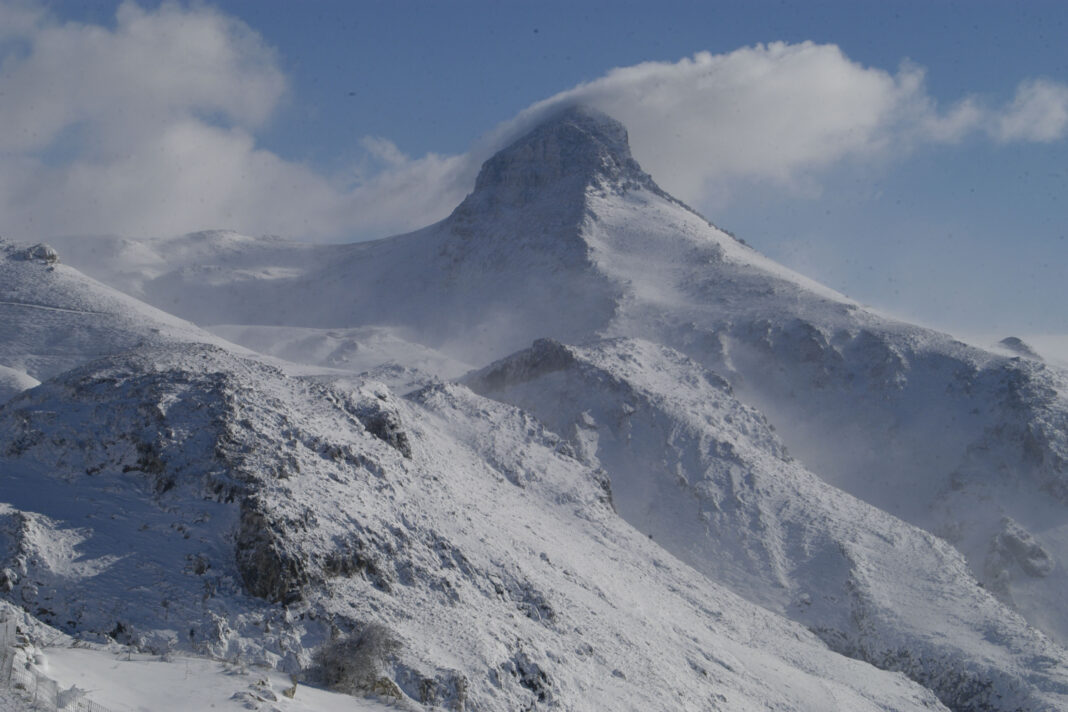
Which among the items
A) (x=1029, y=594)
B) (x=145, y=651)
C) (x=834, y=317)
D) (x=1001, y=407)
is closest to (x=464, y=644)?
(x=145, y=651)

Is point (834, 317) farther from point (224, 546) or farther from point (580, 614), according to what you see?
point (224, 546)

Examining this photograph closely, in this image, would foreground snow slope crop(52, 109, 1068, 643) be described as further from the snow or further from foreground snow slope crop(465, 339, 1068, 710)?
the snow

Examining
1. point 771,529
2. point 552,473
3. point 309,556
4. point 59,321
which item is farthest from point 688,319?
point 309,556

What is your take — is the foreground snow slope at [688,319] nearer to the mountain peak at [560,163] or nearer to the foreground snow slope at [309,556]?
the mountain peak at [560,163]

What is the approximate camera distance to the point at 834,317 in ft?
325

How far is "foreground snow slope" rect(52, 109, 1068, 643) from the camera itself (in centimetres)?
7894

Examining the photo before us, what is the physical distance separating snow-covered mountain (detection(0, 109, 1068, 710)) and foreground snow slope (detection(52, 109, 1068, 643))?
1.32ft

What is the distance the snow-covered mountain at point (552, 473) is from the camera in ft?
70.8

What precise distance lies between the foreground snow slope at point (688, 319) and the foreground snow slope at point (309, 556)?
4742cm

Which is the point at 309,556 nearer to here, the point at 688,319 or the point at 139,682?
the point at 139,682

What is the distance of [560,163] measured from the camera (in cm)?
13512

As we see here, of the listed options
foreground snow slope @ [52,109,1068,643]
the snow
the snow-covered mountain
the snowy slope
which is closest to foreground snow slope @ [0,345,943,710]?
the snow-covered mountain

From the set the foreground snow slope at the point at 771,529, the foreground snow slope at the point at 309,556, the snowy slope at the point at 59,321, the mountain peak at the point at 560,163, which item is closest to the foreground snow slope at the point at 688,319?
the mountain peak at the point at 560,163

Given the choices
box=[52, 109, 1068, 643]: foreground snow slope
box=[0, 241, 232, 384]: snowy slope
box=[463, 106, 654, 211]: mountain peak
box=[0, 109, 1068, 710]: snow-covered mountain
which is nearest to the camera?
box=[0, 109, 1068, 710]: snow-covered mountain
